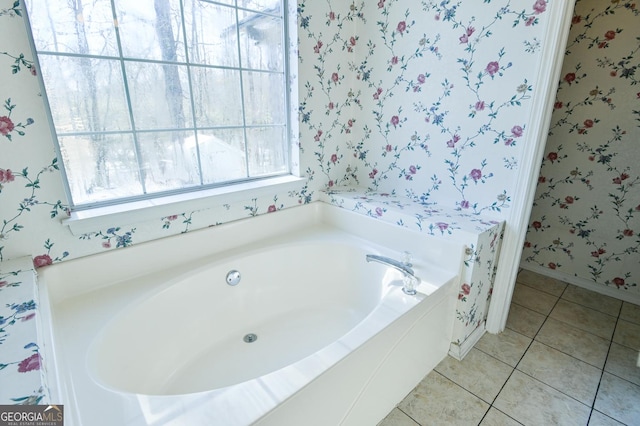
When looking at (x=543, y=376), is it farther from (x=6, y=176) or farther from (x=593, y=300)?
(x=6, y=176)

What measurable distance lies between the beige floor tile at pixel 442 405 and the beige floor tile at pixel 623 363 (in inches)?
29.1

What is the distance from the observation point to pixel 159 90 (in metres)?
1.43

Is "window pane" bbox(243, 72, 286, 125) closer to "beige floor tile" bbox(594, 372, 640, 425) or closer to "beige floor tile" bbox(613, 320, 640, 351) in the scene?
"beige floor tile" bbox(594, 372, 640, 425)

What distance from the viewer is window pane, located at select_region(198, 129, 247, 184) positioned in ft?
5.33

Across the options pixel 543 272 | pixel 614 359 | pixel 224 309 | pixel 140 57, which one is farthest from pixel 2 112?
pixel 543 272

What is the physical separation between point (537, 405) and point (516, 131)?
120 cm

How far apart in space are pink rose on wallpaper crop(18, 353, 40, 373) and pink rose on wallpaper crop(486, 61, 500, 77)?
1.91 metres

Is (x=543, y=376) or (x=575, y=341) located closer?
(x=543, y=376)

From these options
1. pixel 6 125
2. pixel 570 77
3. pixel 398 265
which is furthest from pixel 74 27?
pixel 570 77

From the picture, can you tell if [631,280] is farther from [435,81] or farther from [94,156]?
[94,156]

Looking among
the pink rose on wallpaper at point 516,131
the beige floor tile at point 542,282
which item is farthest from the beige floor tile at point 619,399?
the pink rose on wallpaper at point 516,131

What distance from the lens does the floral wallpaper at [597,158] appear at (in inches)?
73.1

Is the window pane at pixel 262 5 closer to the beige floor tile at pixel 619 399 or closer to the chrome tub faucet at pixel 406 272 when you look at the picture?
the chrome tub faucet at pixel 406 272

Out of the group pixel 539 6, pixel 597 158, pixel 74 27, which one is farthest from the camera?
pixel 597 158
